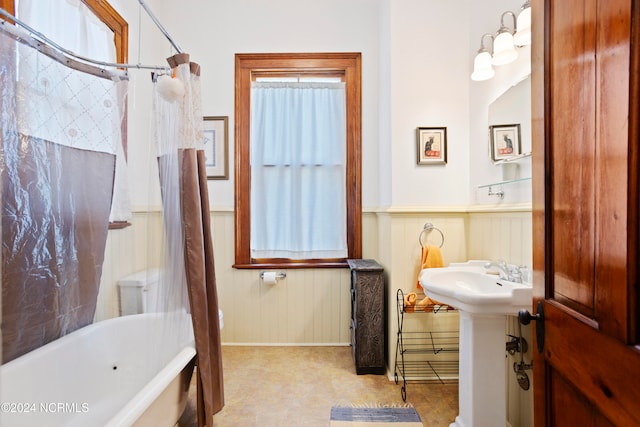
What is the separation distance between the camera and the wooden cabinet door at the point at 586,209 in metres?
0.47

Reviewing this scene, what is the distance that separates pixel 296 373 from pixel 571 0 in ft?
7.71

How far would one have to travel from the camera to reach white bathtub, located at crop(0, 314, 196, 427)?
112 cm

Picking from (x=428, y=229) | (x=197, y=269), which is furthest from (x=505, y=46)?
(x=197, y=269)

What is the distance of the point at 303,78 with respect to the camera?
8.51 feet

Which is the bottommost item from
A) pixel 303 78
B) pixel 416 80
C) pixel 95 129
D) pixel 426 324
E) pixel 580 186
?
pixel 426 324

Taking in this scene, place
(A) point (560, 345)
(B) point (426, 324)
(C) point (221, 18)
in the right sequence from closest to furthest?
(A) point (560, 345) → (B) point (426, 324) → (C) point (221, 18)

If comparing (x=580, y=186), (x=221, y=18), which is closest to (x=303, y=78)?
(x=221, y=18)

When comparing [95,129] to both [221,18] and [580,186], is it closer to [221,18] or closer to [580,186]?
[221,18]

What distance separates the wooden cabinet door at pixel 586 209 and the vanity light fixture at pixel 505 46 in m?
0.91

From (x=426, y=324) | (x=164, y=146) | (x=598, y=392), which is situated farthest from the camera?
(x=426, y=324)

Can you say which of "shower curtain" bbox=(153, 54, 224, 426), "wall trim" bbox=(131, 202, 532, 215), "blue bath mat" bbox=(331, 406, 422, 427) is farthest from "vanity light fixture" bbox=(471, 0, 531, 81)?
"blue bath mat" bbox=(331, 406, 422, 427)

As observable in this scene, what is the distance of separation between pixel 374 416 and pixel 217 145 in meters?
2.35

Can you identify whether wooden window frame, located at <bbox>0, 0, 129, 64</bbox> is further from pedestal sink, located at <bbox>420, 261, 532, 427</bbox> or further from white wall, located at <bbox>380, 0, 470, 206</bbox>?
pedestal sink, located at <bbox>420, 261, 532, 427</bbox>

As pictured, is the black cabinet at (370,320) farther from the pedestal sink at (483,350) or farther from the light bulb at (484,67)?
the light bulb at (484,67)
